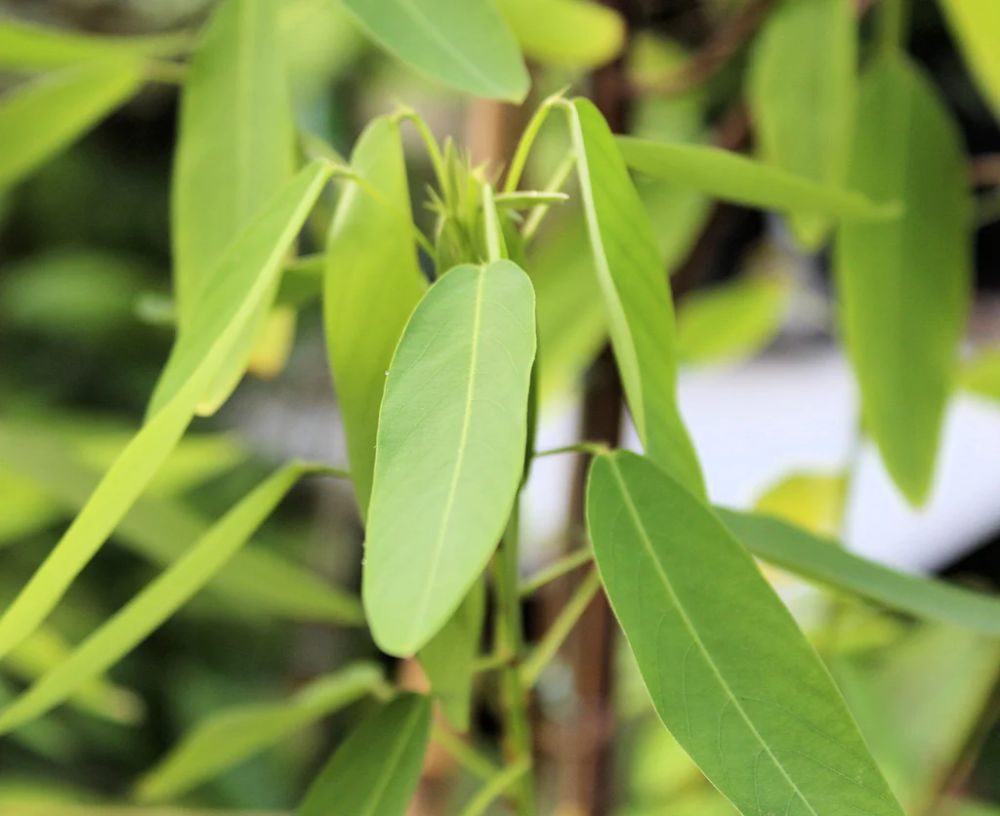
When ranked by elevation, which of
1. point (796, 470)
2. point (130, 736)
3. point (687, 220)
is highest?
point (687, 220)

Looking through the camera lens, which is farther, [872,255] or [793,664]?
[872,255]

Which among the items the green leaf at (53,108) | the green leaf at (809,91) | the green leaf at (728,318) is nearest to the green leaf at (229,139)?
the green leaf at (53,108)

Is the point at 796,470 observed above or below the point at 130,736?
above

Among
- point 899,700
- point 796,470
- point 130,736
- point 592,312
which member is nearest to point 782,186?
point 592,312

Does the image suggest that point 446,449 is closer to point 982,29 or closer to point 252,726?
point 252,726

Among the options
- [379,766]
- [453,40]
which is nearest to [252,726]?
[379,766]

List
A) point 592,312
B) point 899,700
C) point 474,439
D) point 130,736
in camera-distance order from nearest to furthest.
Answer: point 474,439, point 592,312, point 899,700, point 130,736

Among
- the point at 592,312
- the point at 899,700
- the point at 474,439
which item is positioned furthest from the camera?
the point at 899,700

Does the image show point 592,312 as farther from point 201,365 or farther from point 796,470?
point 201,365

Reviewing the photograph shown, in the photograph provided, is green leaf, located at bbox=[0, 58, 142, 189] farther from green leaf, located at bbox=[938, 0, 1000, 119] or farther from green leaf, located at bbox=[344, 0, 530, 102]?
green leaf, located at bbox=[938, 0, 1000, 119]

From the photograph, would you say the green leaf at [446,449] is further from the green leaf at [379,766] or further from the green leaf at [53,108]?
the green leaf at [53,108]
